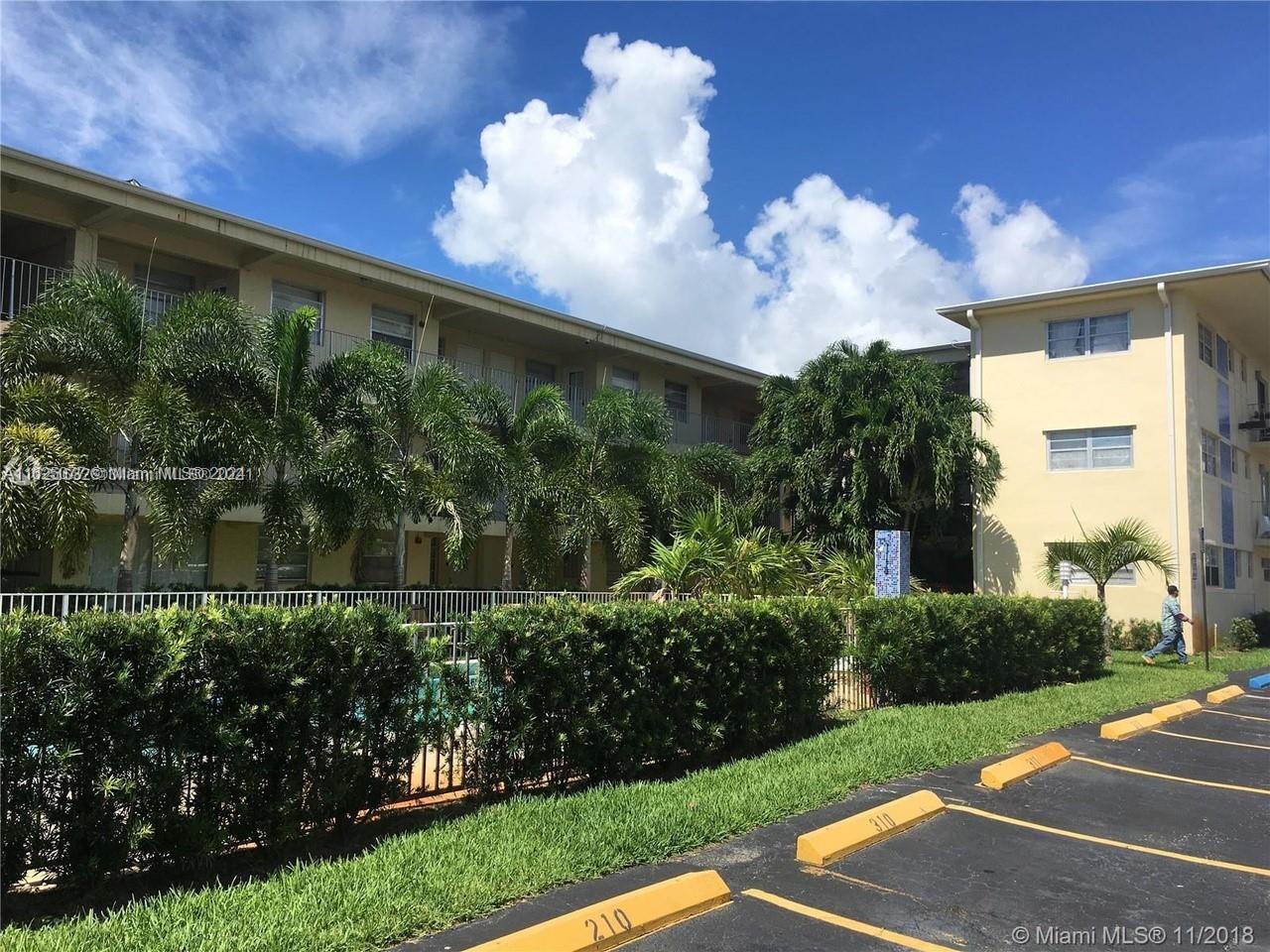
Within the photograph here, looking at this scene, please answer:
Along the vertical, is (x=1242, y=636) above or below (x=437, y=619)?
below

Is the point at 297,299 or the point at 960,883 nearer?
the point at 960,883

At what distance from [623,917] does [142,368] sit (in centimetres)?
1135

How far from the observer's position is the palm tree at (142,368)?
1228 cm

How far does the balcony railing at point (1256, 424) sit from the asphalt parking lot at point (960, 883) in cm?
2344

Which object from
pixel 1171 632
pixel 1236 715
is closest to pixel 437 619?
pixel 1236 715

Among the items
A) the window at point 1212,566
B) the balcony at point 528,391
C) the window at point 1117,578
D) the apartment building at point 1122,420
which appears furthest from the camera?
the window at point 1212,566

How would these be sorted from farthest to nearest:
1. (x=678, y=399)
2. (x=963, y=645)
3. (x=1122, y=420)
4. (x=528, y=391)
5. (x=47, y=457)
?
(x=678, y=399)
(x=528, y=391)
(x=1122, y=420)
(x=963, y=645)
(x=47, y=457)

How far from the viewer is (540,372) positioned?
26312mm

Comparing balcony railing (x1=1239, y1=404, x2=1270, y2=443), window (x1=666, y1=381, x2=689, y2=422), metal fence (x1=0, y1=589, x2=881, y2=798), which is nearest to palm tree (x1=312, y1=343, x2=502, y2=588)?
metal fence (x1=0, y1=589, x2=881, y2=798)

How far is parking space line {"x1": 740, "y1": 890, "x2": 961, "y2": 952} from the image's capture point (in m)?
4.66

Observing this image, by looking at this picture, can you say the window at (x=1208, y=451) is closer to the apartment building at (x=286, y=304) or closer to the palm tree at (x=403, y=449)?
the apartment building at (x=286, y=304)

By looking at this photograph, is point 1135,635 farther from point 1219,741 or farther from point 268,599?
point 268,599

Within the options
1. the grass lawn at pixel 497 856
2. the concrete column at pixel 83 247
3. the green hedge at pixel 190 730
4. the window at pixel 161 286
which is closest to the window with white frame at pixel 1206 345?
the grass lawn at pixel 497 856

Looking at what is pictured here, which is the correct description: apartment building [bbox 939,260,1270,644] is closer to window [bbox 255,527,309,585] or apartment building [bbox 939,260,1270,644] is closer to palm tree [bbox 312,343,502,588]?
palm tree [bbox 312,343,502,588]
